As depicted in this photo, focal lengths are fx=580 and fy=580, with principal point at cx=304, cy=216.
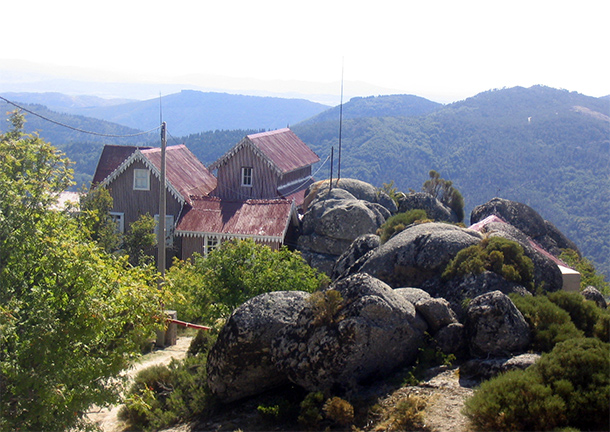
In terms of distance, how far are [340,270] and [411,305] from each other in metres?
5.82

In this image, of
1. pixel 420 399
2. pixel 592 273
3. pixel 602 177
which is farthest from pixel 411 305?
→ pixel 602 177

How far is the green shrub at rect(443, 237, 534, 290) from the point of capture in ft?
42.1

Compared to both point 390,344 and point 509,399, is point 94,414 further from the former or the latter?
point 509,399

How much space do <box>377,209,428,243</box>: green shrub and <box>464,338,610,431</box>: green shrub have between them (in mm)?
8773

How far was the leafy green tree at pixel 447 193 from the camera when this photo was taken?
34631 mm

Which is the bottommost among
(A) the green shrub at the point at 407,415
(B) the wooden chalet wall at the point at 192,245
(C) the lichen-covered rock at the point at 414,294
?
(B) the wooden chalet wall at the point at 192,245

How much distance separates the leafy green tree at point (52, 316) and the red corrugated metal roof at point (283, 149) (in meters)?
27.6

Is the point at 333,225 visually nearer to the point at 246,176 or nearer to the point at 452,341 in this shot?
the point at 246,176

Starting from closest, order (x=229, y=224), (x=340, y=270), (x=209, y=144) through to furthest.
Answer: (x=340, y=270) < (x=229, y=224) < (x=209, y=144)

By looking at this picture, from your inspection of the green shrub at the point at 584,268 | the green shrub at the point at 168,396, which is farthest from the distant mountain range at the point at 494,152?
the green shrub at the point at 168,396

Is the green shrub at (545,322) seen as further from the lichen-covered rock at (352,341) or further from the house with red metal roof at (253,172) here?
the house with red metal roof at (253,172)

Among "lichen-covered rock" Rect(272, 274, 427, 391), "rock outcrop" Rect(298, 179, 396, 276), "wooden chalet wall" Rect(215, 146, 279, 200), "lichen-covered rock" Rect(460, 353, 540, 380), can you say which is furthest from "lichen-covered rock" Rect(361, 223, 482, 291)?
"wooden chalet wall" Rect(215, 146, 279, 200)

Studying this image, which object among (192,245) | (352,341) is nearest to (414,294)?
(352,341)

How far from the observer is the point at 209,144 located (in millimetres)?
147625
